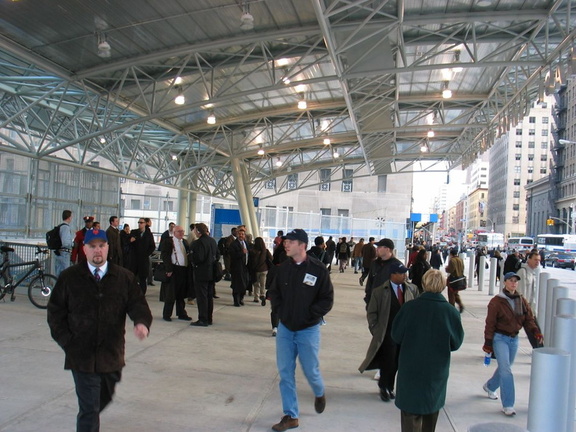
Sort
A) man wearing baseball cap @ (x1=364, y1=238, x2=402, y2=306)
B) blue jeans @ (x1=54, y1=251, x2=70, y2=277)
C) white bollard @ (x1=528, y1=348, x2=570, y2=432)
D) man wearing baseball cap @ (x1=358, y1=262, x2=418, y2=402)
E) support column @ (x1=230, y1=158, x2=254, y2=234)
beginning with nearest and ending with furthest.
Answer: white bollard @ (x1=528, y1=348, x2=570, y2=432)
man wearing baseball cap @ (x1=358, y1=262, x2=418, y2=402)
man wearing baseball cap @ (x1=364, y1=238, x2=402, y2=306)
blue jeans @ (x1=54, y1=251, x2=70, y2=277)
support column @ (x1=230, y1=158, x2=254, y2=234)

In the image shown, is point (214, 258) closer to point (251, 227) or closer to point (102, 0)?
point (102, 0)

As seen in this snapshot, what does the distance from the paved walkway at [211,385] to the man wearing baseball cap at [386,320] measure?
1.16 feet

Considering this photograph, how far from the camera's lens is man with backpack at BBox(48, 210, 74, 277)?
1106 centimetres

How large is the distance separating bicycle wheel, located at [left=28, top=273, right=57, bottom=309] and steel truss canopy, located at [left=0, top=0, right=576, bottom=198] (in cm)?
569

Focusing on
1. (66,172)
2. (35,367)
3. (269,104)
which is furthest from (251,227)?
(35,367)

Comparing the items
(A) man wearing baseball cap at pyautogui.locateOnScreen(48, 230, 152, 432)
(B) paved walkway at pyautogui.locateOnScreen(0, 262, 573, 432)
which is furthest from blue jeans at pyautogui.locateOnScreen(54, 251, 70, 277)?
(A) man wearing baseball cap at pyautogui.locateOnScreen(48, 230, 152, 432)

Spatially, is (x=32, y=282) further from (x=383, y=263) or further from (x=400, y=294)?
(x=400, y=294)

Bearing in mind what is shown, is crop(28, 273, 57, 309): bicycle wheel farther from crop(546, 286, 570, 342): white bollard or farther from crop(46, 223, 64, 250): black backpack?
crop(546, 286, 570, 342): white bollard

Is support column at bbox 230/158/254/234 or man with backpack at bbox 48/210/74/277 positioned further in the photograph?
support column at bbox 230/158/254/234

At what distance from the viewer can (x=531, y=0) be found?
1312cm

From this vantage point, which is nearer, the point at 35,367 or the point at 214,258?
the point at 35,367

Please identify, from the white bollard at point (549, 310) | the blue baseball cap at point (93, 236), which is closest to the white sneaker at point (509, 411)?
the white bollard at point (549, 310)

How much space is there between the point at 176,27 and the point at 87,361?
37.1ft

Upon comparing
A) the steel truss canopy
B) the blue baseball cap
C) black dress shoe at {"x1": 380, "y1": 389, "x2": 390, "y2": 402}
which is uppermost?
the steel truss canopy
